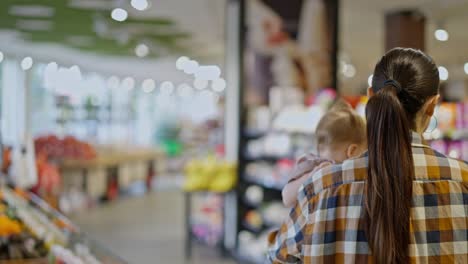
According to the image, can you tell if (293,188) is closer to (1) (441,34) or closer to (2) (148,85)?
(1) (441,34)

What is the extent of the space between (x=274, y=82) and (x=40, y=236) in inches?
147

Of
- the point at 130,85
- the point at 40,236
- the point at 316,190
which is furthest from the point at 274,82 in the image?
the point at 130,85

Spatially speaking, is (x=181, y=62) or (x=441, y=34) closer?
(x=441, y=34)

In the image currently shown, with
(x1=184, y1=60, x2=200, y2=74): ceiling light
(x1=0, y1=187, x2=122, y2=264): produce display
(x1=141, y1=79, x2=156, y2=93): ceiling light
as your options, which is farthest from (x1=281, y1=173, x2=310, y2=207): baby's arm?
(x1=141, y1=79, x2=156, y2=93): ceiling light

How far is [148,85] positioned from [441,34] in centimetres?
1257

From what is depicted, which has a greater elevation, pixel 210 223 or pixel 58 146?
pixel 58 146

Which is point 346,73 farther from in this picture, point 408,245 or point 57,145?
point 408,245

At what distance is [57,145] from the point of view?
4574 mm

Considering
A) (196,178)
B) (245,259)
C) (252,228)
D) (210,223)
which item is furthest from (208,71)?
(245,259)

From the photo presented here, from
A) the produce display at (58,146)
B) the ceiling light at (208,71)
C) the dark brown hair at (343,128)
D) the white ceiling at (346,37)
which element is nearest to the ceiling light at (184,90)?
the white ceiling at (346,37)

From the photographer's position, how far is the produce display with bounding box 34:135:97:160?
14.3ft

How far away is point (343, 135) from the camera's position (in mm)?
1567

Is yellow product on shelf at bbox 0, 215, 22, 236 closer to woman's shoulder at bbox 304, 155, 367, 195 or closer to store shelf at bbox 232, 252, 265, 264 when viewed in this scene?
woman's shoulder at bbox 304, 155, 367, 195

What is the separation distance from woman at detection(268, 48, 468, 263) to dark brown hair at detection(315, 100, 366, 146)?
27 centimetres
